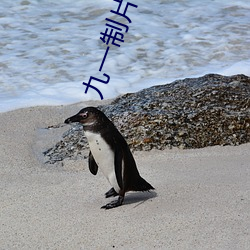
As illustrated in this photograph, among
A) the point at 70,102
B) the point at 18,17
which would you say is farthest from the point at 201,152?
the point at 18,17

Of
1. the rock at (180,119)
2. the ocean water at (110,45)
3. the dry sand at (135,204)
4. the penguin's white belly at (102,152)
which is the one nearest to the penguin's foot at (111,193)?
the dry sand at (135,204)

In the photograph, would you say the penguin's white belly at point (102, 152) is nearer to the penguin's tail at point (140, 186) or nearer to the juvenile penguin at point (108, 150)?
the juvenile penguin at point (108, 150)

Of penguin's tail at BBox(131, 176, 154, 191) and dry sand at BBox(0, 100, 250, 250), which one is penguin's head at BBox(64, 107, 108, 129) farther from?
dry sand at BBox(0, 100, 250, 250)

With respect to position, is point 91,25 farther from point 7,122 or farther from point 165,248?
point 165,248

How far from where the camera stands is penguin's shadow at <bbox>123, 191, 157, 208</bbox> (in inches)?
154

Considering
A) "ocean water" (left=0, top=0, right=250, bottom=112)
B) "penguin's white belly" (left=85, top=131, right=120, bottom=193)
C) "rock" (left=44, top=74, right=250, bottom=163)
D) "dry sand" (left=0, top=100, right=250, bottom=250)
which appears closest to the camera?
"dry sand" (left=0, top=100, right=250, bottom=250)

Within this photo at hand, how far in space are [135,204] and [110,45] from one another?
5.25 metres

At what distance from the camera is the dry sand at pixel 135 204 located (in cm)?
346

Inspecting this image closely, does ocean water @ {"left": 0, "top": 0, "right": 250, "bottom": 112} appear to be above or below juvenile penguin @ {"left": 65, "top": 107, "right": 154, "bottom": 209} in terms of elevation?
below

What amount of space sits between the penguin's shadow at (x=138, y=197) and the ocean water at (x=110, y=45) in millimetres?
2613

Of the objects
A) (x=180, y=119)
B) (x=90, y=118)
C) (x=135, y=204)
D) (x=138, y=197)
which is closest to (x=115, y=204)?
(x=135, y=204)

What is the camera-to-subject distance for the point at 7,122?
572 cm

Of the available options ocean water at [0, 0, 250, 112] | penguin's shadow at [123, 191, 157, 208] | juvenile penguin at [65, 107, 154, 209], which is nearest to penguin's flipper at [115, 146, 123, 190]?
juvenile penguin at [65, 107, 154, 209]

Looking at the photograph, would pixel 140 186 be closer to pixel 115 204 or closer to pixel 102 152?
pixel 115 204
